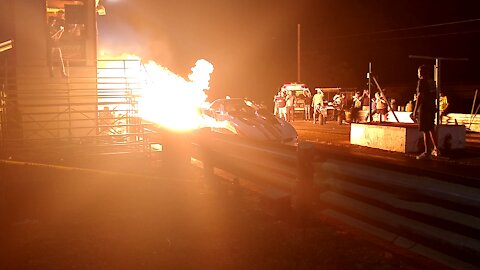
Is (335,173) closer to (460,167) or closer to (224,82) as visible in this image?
(460,167)

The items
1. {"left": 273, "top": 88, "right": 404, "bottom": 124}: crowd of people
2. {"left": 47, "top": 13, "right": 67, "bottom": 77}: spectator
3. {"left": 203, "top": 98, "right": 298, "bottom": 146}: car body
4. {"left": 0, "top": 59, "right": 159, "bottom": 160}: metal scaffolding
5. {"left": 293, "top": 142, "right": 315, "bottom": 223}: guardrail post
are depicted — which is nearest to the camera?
{"left": 293, "top": 142, "right": 315, "bottom": 223}: guardrail post

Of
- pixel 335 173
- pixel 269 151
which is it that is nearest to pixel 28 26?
pixel 269 151

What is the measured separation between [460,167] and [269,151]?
597 cm

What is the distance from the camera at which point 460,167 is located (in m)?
10.8

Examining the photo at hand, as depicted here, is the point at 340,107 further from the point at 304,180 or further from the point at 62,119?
the point at 304,180

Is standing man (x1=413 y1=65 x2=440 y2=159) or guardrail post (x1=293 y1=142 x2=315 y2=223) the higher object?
standing man (x1=413 y1=65 x2=440 y2=159)

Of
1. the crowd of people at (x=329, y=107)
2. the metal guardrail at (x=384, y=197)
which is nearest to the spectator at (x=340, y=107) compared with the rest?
the crowd of people at (x=329, y=107)

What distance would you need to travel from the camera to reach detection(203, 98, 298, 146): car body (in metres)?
13.6

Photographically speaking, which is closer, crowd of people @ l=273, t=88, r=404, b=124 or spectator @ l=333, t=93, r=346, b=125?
crowd of people @ l=273, t=88, r=404, b=124

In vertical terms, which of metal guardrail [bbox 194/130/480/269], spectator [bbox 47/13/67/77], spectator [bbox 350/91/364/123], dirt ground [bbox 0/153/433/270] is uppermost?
spectator [bbox 47/13/67/77]

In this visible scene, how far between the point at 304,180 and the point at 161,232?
5.79 feet

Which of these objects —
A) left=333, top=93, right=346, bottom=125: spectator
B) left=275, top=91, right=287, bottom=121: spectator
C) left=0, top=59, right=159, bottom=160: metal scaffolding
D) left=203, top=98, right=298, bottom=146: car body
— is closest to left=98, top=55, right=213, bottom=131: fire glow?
left=0, top=59, right=159, bottom=160: metal scaffolding

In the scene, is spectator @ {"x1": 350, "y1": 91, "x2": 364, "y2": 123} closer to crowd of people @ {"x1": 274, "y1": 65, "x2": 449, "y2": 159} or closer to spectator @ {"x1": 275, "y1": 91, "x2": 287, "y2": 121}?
crowd of people @ {"x1": 274, "y1": 65, "x2": 449, "y2": 159}

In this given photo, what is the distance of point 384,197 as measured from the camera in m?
4.85
